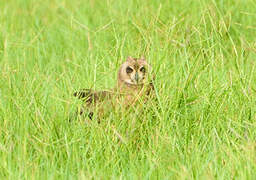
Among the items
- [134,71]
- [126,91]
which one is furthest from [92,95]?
[134,71]

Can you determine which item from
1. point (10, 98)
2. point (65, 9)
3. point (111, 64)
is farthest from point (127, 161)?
point (65, 9)

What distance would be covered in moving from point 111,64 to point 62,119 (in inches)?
46.9

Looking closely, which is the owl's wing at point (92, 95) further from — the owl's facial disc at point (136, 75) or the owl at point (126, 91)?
the owl's facial disc at point (136, 75)

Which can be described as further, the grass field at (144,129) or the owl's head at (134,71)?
the owl's head at (134,71)

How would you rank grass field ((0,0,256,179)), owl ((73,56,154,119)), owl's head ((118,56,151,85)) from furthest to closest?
1. owl's head ((118,56,151,85))
2. owl ((73,56,154,119))
3. grass field ((0,0,256,179))

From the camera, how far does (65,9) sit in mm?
8602

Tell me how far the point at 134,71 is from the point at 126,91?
7.1 inches

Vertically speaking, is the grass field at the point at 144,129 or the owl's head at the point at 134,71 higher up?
the owl's head at the point at 134,71

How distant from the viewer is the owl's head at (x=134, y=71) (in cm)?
528

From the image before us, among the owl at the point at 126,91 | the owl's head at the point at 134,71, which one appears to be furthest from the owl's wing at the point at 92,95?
the owl's head at the point at 134,71

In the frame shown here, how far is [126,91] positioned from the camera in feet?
17.4

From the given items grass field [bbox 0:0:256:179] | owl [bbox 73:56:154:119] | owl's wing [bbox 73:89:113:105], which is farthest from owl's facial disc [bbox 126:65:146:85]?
owl's wing [bbox 73:89:113:105]

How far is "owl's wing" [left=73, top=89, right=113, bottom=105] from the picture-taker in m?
5.18

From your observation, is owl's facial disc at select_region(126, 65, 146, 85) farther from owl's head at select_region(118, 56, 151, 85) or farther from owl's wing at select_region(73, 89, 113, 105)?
owl's wing at select_region(73, 89, 113, 105)
